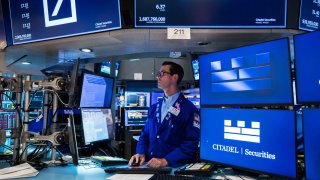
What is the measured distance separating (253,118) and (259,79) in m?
0.22

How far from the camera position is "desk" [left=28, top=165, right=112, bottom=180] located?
70.1 inches

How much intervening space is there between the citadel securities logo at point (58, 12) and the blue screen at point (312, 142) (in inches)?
70.4

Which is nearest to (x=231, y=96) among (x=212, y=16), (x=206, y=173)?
→ (x=206, y=173)

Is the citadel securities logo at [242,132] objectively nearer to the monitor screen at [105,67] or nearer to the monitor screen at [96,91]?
the monitor screen at [96,91]

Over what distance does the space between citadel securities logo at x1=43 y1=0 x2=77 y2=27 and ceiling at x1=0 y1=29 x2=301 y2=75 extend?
147mm

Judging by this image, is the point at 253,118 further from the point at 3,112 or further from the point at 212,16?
the point at 3,112

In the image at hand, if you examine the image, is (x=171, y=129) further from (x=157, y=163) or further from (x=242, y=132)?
(x=242, y=132)

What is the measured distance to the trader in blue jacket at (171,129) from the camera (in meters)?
2.18

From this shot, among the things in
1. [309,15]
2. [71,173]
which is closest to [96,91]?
[71,173]

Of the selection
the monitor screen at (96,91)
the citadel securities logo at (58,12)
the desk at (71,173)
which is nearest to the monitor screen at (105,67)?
the monitor screen at (96,91)

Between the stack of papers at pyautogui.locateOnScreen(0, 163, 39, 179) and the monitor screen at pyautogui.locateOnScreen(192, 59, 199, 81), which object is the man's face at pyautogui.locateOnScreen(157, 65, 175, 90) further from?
the monitor screen at pyautogui.locateOnScreen(192, 59, 199, 81)

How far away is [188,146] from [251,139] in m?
0.70

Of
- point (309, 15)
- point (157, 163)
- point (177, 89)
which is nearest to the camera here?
point (157, 163)

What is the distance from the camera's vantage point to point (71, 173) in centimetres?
191
